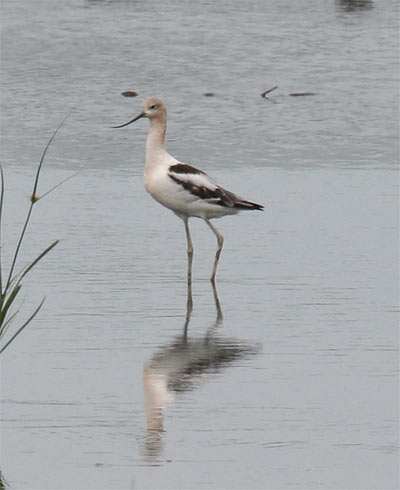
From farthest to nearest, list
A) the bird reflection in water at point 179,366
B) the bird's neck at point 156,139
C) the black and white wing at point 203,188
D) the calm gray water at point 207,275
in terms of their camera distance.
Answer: the bird's neck at point 156,139, the black and white wing at point 203,188, the bird reflection in water at point 179,366, the calm gray water at point 207,275

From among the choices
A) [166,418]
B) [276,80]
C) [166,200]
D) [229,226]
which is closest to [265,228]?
[229,226]

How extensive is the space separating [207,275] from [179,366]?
2834 mm

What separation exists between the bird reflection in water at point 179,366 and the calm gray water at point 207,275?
0.02 metres

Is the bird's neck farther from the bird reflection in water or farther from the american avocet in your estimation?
the bird reflection in water

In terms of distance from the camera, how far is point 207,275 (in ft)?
34.4

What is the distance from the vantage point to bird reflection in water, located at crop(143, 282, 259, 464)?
659cm

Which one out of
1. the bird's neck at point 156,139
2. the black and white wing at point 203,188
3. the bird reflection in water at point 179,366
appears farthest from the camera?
the bird's neck at point 156,139

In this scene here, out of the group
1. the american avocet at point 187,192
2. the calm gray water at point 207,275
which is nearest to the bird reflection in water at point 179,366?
the calm gray water at point 207,275

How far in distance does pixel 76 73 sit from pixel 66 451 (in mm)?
15147

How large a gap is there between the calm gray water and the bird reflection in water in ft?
0.06

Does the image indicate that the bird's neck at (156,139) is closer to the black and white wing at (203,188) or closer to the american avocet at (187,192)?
the american avocet at (187,192)

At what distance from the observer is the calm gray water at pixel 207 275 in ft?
20.4

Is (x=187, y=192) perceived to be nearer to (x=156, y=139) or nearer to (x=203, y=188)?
(x=203, y=188)

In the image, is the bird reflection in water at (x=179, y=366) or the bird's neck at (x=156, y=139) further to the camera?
the bird's neck at (x=156, y=139)
